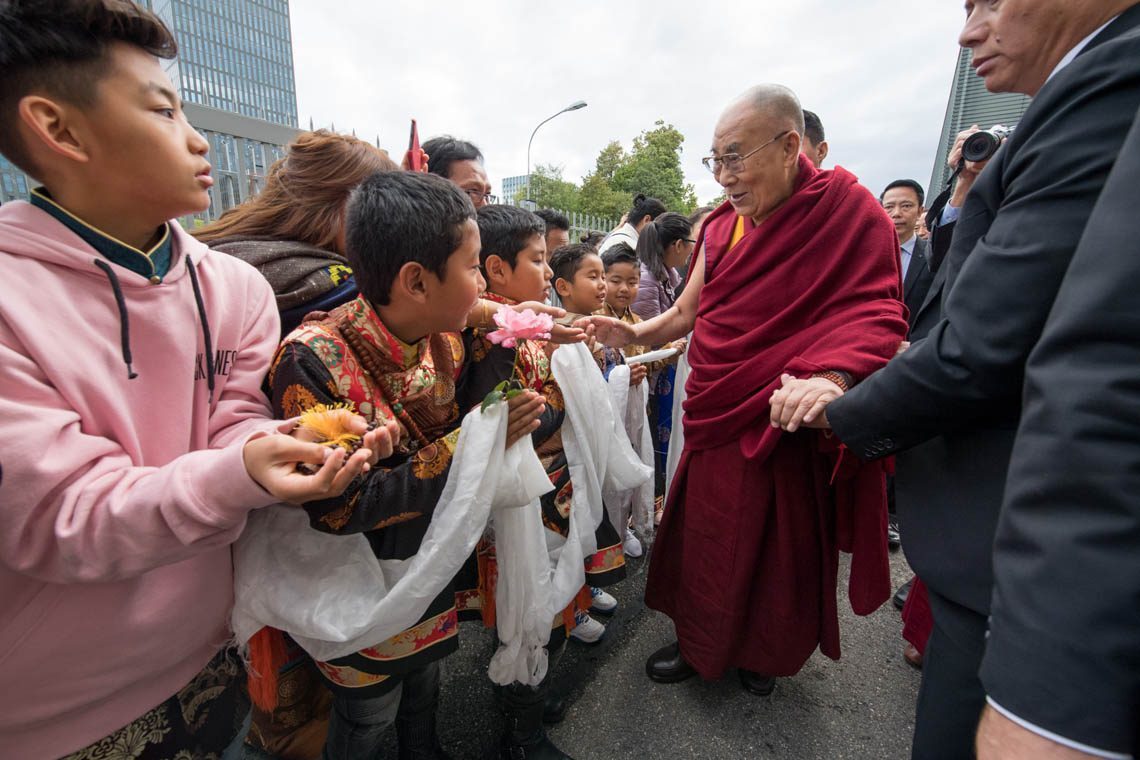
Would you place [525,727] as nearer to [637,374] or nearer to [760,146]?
[637,374]

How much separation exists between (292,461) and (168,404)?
1.03 feet

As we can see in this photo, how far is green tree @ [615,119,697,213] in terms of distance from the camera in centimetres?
3528

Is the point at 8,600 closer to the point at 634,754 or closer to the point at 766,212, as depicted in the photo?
the point at 634,754

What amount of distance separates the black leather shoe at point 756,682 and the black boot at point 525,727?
0.81 m

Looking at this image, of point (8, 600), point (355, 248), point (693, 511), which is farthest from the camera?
point (693, 511)

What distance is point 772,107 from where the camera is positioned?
1778mm

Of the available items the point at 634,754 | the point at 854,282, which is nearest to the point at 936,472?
the point at 854,282

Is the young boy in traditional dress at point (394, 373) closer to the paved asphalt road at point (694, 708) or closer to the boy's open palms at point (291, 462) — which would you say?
the boy's open palms at point (291, 462)

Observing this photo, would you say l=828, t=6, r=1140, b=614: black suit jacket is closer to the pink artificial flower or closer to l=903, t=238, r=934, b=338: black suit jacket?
the pink artificial flower

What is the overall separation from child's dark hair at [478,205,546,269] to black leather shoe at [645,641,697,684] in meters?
1.69

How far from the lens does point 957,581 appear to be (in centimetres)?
102

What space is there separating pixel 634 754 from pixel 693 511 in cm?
86

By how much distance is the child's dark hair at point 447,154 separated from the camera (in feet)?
8.16

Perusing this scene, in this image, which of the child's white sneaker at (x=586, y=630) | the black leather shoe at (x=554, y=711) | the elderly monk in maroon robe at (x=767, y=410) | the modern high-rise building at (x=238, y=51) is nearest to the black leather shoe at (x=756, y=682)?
the elderly monk in maroon robe at (x=767, y=410)
